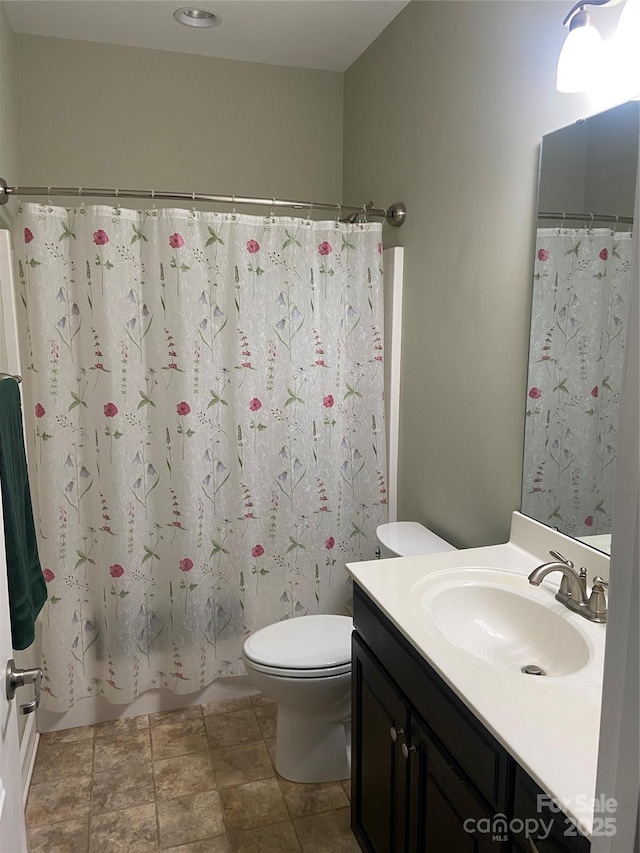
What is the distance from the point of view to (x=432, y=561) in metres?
1.74

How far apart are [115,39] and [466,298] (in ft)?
5.96

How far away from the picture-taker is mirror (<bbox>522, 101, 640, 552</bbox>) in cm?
143

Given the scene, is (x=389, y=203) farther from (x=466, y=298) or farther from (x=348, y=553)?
(x=348, y=553)

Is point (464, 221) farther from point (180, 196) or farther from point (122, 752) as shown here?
point (122, 752)

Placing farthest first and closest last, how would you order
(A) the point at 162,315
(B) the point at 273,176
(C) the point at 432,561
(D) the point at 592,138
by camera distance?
(B) the point at 273,176 → (A) the point at 162,315 → (C) the point at 432,561 → (D) the point at 592,138

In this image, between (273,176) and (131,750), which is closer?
(131,750)

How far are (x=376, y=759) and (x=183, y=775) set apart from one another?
90 centimetres

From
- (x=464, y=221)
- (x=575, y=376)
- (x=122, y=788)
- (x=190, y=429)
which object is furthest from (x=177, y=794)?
(x=464, y=221)

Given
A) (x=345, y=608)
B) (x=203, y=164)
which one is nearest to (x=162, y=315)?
(x=203, y=164)

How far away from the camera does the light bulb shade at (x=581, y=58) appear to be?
4.45ft

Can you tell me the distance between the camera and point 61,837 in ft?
6.37

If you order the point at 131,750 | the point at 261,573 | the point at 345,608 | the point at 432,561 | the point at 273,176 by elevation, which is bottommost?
the point at 131,750

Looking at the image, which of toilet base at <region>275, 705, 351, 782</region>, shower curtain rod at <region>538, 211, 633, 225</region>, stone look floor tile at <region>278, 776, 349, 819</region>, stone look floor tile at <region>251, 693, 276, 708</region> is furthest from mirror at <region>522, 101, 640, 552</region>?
stone look floor tile at <region>251, 693, 276, 708</region>

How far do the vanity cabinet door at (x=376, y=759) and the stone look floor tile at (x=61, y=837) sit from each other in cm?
82
